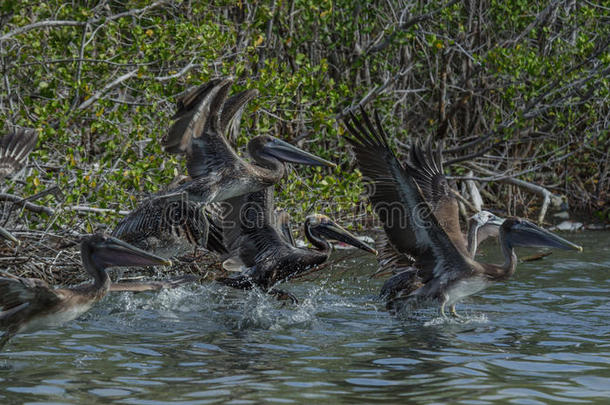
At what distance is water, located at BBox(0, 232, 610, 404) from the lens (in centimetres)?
442

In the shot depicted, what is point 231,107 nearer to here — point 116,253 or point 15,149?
point 15,149

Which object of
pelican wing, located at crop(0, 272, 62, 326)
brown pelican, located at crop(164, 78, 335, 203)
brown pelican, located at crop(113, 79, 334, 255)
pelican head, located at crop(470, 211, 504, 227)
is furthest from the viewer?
pelican head, located at crop(470, 211, 504, 227)

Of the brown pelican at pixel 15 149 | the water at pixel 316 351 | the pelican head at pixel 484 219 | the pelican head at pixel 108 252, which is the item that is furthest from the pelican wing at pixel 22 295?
the pelican head at pixel 484 219

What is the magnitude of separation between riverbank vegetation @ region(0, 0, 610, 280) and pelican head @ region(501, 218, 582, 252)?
7.88ft

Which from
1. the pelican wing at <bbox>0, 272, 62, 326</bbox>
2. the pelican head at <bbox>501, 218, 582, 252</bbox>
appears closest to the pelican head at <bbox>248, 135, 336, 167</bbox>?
the pelican head at <bbox>501, 218, 582, 252</bbox>

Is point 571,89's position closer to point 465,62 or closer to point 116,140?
point 465,62

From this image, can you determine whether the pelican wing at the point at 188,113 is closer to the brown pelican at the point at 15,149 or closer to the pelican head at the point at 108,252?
the brown pelican at the point at 15,149

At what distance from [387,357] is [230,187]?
2724 millimetres

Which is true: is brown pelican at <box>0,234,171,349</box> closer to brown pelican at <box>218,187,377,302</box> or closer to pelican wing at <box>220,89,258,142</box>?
brown pelican at <box>218,187,377,302</box>

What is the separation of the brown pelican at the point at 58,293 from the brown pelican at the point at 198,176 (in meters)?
1.64

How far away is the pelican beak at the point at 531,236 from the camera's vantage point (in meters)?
6.88

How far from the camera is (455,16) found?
1215 centimetres

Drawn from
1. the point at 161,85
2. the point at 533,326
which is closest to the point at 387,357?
the point at 533,326

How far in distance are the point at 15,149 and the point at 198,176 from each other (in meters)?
1.57
